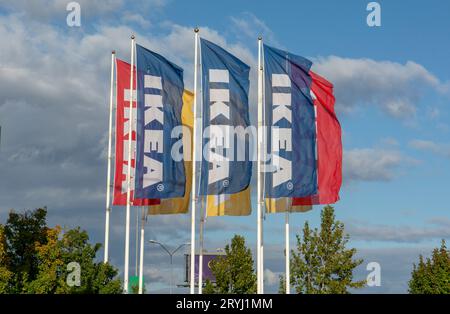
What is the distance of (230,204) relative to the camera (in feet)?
145

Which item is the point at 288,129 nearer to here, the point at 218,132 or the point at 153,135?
the point at 218,132

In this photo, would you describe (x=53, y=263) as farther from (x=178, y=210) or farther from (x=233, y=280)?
(x=233, y=280)

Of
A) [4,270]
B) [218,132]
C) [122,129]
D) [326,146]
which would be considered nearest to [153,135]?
[218,132]

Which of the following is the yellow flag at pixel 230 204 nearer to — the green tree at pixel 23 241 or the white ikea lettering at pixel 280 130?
the white ikea lettering at pixel 280 130

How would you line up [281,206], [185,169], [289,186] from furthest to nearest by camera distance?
1. [185,169]
2. [281,206]
3. [289,186]

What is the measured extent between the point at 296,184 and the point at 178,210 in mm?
9435

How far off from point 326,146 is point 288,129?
10.1 ft

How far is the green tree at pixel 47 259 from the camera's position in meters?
58.0

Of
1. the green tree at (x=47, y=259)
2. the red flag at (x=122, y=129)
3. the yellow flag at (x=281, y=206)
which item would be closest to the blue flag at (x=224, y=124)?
the yellow flag at (x=281, y=206)

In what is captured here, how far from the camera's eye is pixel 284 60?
1734 inches

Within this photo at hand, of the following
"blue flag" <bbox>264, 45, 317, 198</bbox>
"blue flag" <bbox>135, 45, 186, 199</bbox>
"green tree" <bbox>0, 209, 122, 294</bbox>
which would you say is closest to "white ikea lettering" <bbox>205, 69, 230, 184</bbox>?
"blue flag" <bbox>264, 45, 317, 198</bbox>

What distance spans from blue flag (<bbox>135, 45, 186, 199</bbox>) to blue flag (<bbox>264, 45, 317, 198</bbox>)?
544 cm

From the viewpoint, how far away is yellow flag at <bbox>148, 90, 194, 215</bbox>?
157ft

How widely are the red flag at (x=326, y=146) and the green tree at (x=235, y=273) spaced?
3043 centimetres
